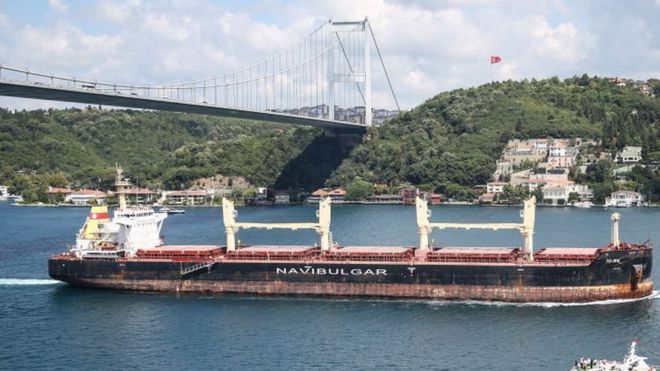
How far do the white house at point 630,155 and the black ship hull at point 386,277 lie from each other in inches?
2626

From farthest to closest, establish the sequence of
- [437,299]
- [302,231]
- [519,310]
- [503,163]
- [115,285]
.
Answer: [503,163] < [302,231] < [115,285] < [437,299] < [519,310]

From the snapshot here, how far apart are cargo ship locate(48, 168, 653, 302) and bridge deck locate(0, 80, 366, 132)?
1225 centimetres

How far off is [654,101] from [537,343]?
9069cm

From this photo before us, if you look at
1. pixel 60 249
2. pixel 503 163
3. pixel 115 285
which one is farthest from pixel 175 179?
pixel 115 285

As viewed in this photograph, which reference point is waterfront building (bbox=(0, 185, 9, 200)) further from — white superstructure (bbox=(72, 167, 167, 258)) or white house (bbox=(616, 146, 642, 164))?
white superstructure (bbox=(72, 167, 167, 258))

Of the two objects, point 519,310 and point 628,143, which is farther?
point 628,143

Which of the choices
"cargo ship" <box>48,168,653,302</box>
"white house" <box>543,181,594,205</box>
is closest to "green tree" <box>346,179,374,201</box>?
"white house" <box>543,181,594,205</box>

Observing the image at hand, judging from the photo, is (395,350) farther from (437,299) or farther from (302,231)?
(302,231)

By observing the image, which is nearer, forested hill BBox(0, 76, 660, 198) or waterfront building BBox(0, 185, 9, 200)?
forested hill BBox(0, 76, 660, 198)

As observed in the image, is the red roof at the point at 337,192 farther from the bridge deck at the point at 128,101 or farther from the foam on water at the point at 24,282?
the foam on water at the point at 24,282

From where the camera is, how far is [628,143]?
104500mm

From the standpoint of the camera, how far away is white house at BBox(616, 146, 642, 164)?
102 m

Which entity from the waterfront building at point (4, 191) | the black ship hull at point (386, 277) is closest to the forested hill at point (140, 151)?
the waterfront building at point (4, 191)

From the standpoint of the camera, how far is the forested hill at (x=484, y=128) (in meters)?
104
